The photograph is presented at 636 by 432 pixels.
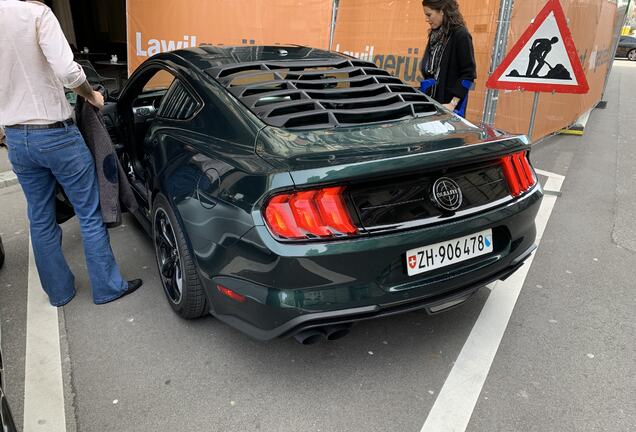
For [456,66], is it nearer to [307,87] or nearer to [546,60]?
[546,60]

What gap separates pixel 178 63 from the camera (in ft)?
9.61

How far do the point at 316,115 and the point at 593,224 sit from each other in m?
3.22

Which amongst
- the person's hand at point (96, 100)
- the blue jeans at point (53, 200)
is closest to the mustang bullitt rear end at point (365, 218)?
the person's hand at point (96, 100)

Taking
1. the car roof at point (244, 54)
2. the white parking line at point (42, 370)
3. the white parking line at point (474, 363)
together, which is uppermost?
the car roof at point (244, 54)

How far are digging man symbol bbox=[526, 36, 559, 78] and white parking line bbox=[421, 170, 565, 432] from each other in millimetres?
2250

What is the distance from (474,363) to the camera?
8.16 feet

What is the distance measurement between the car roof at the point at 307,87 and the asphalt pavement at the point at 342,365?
1.20 metres

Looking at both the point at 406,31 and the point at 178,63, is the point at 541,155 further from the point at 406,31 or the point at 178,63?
the point at 178,63

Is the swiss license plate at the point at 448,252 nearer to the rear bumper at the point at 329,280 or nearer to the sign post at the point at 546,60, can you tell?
the rear bumper at the point at 329,280

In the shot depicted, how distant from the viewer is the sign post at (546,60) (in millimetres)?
4527

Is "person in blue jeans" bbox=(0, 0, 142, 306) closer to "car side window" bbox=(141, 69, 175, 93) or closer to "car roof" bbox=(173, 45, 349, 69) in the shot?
"car roof" bbox=(173, 45, 349, 69)

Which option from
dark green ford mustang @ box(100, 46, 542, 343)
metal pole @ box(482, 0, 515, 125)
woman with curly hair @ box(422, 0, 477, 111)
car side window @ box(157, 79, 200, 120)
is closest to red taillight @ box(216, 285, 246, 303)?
dark green ford mustang @ box(100, 46, 542, 343)

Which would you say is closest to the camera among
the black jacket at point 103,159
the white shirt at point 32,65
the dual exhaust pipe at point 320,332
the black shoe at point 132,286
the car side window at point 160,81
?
the dual exhaust pipe at point 320,332

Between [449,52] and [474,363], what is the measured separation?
2.84m
